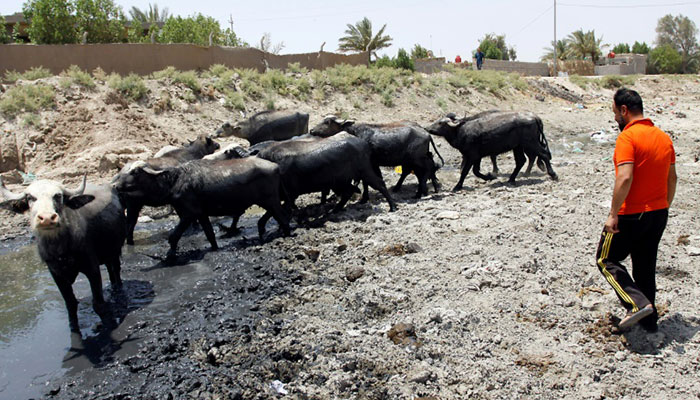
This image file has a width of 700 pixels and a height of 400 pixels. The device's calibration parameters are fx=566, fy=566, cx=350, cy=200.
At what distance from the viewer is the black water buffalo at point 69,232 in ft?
18.6

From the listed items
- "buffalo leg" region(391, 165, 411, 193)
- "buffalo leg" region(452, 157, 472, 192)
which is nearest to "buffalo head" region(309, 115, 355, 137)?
"buffalo leg" region(391, 165, 411, 193)

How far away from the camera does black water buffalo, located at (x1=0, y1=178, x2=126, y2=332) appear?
223 inches

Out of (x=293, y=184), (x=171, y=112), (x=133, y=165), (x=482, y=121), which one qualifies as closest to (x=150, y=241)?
(x=133, y=165)

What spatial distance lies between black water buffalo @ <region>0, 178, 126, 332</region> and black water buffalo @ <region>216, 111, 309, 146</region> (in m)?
8.90

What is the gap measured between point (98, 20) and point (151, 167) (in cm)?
3658

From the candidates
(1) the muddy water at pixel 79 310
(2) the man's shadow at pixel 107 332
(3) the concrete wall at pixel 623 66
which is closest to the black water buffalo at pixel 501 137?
(1) the muddy water at pixel 79 310

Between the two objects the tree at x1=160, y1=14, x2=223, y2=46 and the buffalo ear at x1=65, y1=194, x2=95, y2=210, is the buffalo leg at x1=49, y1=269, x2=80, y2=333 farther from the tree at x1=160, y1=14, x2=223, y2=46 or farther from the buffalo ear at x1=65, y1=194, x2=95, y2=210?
the tree at x1=160, y1=14, x2=223, y2=46

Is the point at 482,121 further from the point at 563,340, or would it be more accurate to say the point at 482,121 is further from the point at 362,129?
the point at 563,340

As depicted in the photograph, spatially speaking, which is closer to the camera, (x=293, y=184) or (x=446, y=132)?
(x=293, y=184)

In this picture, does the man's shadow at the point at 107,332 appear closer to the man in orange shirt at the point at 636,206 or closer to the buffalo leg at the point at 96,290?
the buffalo leg at the point at 96,290

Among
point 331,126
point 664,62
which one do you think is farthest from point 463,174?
point 664,62

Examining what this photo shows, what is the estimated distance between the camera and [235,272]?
8180mm

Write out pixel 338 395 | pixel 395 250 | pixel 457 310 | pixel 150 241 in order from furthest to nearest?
pixel 150 241 < pixel 395 250 < pixel 457 310 < pixel 338 395

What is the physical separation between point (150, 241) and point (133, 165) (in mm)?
1863
